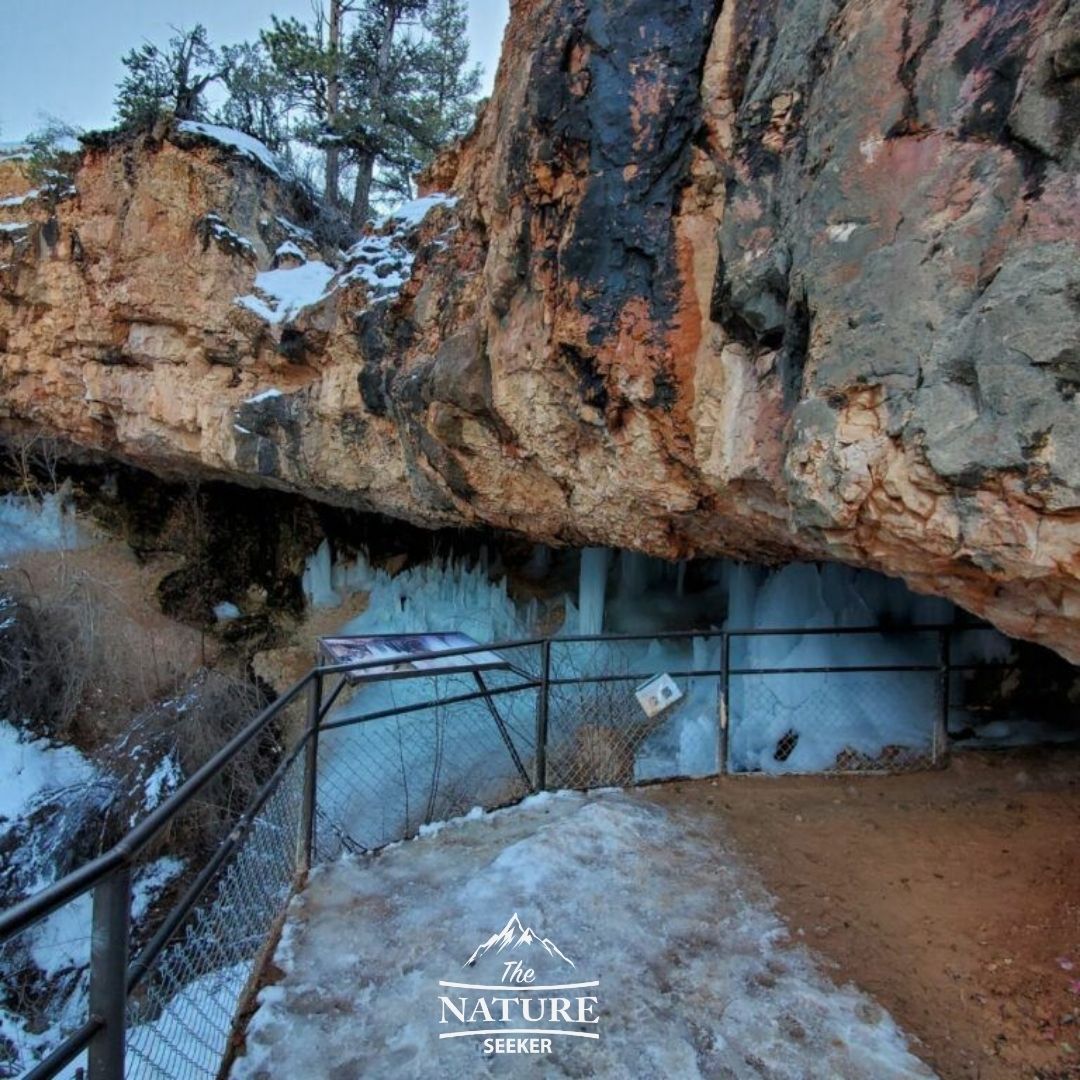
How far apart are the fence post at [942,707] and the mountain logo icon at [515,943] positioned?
3201 mm

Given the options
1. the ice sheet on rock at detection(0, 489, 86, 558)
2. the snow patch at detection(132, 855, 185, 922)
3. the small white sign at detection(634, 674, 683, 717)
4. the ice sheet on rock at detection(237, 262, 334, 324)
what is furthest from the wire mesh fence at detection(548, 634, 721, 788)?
the ice sheet on rock at detection(0, 489, 86, 558)

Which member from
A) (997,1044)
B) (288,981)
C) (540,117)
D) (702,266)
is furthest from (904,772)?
(540,117)

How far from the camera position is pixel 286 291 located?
724cm

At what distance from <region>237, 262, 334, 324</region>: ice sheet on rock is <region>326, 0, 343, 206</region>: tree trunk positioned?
3129 millimetres

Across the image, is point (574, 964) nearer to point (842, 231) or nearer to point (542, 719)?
point (542, 719)

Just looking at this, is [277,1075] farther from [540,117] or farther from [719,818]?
[540,117]

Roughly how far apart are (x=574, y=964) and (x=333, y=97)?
39.6ft

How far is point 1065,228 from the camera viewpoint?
1973mm

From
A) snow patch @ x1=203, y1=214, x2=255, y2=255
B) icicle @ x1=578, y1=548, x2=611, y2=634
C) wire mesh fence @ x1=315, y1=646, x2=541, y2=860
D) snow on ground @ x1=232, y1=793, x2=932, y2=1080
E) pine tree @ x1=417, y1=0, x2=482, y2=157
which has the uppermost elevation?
pine tree @ x1=417, y1=0, x2=482, y2=157

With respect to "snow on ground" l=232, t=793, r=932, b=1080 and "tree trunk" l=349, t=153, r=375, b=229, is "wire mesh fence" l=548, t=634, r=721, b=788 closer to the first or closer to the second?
"snow on ground" l=232, t=793, r=932, b=1080

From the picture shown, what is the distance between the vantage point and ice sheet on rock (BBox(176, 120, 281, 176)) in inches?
291

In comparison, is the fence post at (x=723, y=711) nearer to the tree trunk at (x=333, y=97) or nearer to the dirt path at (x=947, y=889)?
the dirt path at (x=947, y=889)

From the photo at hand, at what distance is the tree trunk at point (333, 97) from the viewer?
32.7 ft

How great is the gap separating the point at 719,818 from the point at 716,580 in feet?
16.1
